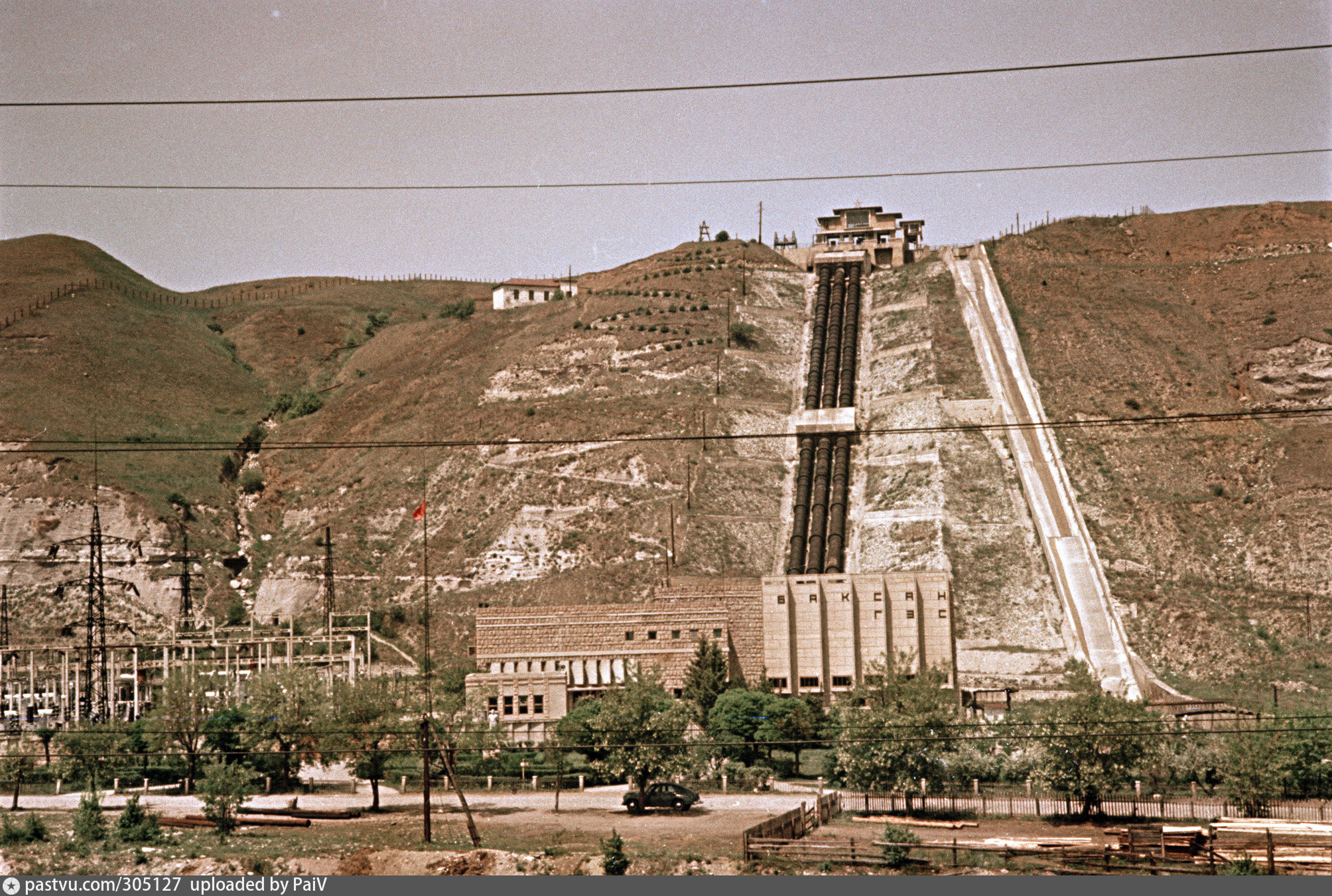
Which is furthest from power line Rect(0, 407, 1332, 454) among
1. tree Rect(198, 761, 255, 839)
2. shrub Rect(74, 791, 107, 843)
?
shrub Rect(74, 791, 107, 843)

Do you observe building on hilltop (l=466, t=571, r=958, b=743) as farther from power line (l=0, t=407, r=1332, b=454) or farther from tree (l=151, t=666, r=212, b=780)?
power line (l=0, t=407, r=1332, b=454)

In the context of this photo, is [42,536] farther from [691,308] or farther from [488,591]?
[691,308]

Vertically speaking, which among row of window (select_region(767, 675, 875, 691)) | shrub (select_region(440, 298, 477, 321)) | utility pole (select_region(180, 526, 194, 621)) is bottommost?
row of window (select_region(767, 675, 875, 691))

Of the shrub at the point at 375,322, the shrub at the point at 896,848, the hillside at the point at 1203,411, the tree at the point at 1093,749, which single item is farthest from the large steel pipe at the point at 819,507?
the shrub at the point at 375,322

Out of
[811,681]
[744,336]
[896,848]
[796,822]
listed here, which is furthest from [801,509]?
[896,848]

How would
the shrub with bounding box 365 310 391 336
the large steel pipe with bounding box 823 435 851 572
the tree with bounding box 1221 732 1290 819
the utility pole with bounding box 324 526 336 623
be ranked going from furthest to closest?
1. the shrub with bounding box 365 310 391 336
2. the large steel pipe with bounding box 823 435 851 572
3. the utility pole with bounding box 324 526 336 623
4. the tree with bounding box 1221 732 1290 819

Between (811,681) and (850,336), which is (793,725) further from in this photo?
(850,336)
